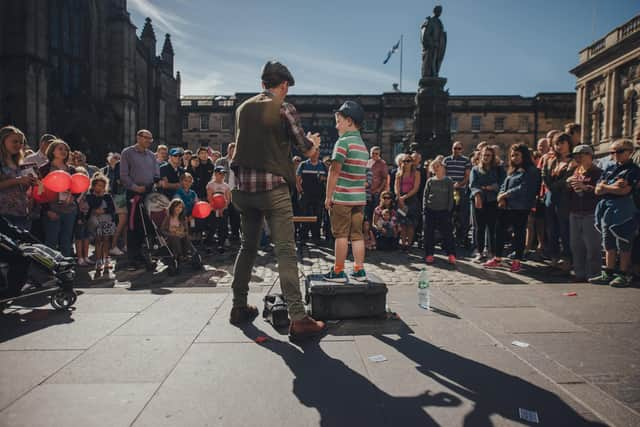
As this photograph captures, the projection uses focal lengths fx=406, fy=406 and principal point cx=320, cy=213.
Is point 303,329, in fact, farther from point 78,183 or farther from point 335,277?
point 78,183

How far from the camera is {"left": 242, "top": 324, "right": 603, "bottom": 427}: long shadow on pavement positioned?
2188 mm

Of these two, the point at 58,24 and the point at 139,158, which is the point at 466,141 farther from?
the point at 139,158

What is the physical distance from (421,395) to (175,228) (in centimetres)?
553

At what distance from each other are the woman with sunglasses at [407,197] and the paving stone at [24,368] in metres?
7.14

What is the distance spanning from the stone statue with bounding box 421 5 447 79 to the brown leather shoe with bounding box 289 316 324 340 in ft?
50.3

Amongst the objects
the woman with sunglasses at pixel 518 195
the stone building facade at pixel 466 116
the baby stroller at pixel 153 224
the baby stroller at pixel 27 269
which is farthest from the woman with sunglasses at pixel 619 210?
the stone building facade at pixel 466 116

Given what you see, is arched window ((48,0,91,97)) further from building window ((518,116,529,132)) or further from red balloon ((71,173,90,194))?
building window ((518,116,529,132))

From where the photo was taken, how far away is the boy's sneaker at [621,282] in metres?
5.54

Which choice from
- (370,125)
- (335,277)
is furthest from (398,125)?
(335,277)

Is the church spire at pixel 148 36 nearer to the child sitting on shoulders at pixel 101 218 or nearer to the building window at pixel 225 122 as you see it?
the building window at pixel 225 122

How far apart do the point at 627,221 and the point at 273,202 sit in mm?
5081

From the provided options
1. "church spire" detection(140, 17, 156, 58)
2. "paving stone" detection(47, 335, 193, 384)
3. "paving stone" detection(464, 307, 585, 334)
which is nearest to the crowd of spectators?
"paving stone" detection(47, 335, 193, 384)

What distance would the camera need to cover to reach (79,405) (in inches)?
91.8

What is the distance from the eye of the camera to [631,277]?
19.0 feet
